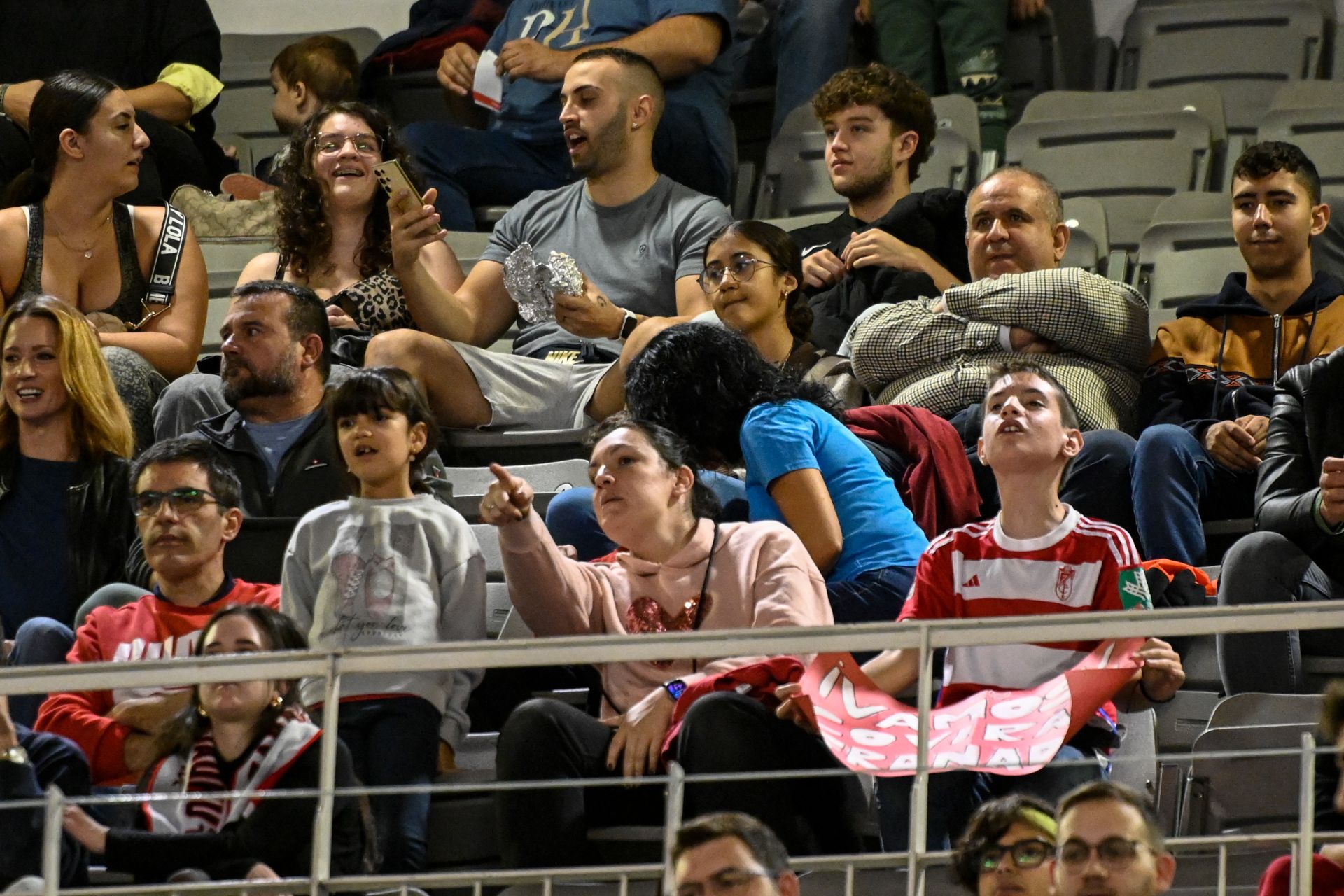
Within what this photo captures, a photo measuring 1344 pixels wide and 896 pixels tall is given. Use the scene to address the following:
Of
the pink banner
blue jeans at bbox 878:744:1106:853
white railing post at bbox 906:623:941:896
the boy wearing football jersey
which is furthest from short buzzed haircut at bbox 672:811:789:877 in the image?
the boy wearing football jersey

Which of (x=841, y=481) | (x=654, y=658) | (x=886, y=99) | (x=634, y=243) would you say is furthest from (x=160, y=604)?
(x=886, y=99)

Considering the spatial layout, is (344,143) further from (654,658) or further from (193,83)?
(654,658)

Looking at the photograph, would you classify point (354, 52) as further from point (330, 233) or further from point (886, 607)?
point (886, 607)

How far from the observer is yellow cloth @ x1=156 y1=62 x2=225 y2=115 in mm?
5984

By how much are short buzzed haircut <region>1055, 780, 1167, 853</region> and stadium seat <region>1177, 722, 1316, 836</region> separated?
21.5 inches

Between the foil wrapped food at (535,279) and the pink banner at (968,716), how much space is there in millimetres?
1740

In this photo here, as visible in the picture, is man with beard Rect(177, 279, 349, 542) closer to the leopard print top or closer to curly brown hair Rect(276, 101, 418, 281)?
the leopard print top

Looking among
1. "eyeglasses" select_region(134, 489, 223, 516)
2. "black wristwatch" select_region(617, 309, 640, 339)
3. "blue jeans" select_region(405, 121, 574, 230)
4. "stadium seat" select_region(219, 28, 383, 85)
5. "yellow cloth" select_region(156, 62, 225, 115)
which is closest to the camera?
"eyeglasses" select_region(134, 489, 223, 516)

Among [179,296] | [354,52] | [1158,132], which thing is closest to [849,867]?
[179,296]

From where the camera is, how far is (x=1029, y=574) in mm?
3264

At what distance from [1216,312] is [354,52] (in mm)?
2844

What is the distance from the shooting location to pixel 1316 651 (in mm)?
3508

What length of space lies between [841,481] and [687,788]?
0.81 m

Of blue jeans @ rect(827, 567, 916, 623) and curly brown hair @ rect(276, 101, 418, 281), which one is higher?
curly brown hair @ rect(276, 101, 418, 281)
